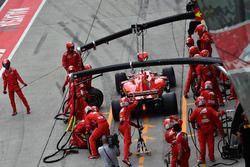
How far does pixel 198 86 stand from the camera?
20266mm

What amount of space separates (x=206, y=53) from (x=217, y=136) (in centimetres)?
253

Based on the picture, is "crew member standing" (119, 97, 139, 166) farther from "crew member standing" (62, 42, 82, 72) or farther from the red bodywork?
"crew member standing" (62, 42, 82, 72)

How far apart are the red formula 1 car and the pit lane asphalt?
48 centimetres

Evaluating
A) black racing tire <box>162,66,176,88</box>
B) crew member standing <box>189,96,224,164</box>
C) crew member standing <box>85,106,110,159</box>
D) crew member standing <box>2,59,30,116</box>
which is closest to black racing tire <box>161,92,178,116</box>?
black racing tire <box>162,66,176,88</box>

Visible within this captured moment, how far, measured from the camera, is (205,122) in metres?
17.0

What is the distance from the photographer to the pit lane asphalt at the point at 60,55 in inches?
764

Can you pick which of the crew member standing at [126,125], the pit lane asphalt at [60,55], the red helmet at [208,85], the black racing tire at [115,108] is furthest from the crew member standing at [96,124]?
the red helmet at [208,85]

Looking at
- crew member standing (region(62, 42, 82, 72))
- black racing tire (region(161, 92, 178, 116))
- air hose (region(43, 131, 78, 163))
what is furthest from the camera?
crew member standing (region(62, 42, 82, 72))

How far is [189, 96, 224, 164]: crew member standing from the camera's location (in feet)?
55.7

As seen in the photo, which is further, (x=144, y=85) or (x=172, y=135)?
(x=144, y=85)

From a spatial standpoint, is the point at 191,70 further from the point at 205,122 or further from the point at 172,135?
the point at 172,135

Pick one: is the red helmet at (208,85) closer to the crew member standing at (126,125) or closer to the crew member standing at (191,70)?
the crew member standing at (191,70)

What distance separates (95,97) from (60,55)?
579cm

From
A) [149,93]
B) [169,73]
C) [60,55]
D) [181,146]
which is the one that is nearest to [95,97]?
[149,93]
